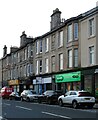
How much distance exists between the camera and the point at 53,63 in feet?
151

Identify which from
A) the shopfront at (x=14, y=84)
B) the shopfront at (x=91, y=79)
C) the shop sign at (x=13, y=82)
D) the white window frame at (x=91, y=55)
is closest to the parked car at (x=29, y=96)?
the shopfront at (x=91, y=79)

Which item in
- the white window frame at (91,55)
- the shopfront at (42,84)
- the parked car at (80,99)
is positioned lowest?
the parked car at (80,99)

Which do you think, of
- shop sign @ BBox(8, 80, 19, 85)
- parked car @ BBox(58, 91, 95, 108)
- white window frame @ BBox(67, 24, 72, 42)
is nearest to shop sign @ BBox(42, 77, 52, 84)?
white window frame @ BBox(67, 24, 72, 42)

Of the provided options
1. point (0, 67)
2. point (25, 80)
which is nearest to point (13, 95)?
point (25, 80)

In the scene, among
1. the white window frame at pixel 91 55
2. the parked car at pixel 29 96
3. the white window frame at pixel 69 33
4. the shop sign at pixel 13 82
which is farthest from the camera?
the shop sign at pixel 13 82

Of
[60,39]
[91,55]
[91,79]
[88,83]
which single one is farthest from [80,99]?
[60,39]

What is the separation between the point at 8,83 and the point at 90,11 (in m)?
41.2

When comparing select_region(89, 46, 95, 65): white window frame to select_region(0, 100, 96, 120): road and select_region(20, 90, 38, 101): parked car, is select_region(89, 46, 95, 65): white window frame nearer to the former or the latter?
select_region(20, 90, 38, 101): parked car

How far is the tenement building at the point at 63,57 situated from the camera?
35.4 metres

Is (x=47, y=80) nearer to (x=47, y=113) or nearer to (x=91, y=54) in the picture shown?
(x=91, y=54)

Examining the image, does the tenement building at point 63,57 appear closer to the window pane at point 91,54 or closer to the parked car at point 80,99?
the window pane at point 91,54

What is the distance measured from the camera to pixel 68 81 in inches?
1599

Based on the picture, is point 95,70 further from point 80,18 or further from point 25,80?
point 25,80

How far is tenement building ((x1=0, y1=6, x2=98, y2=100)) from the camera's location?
3541cm
